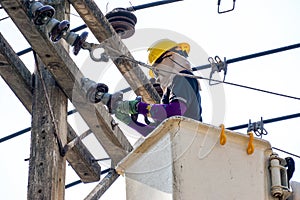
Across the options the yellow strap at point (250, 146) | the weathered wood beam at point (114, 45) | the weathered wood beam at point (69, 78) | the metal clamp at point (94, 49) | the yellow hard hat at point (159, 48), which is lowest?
the yellow strap at point (250, 146)

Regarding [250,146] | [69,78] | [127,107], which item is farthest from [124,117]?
[250,146]

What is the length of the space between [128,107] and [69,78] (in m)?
0.48

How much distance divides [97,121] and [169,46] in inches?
30.2

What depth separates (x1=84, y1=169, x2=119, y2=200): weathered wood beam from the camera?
6.84 meters

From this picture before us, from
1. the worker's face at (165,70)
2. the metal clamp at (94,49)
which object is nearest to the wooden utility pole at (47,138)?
the metal clamp at (94,49)

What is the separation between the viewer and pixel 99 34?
7.11 metres

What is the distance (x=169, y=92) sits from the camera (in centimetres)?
662

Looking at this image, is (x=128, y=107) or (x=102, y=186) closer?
(x=128, y=107)

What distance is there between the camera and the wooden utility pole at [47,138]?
6.25 meters

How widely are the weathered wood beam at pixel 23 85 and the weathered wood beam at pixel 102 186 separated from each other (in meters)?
0.17

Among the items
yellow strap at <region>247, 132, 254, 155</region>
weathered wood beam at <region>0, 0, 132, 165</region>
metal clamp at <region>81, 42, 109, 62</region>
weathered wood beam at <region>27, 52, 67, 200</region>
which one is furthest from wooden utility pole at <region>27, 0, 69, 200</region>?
yellow strap at <region>247, 132, 254, 155</region>

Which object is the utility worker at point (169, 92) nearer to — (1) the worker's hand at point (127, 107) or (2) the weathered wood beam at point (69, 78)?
(1) the worker's hand at point (127, 107)

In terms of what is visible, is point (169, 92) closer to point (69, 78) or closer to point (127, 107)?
point (127, 107)

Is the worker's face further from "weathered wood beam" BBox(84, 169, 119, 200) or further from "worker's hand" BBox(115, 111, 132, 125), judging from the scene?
"weathered wood beam" BBox(84, 169, 119, 200)
